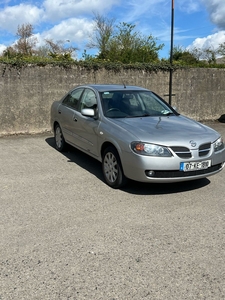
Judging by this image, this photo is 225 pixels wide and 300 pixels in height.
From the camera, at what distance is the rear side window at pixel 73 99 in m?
6.50

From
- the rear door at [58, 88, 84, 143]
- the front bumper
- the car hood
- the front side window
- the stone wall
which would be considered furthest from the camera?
the stone wall

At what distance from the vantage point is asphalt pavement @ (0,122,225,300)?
265 centimetres

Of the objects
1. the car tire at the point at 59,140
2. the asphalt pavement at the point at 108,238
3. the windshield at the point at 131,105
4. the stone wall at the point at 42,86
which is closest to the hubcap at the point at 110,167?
the asphalt pavement at the point at 108,238

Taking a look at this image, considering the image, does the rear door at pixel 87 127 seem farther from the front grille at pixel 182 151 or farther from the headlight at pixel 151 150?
the front grille at pixel 182 151

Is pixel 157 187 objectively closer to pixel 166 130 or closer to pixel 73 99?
pixel 166 130

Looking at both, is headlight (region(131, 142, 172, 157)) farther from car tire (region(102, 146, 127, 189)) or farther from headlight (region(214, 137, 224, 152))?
headlight (region(214, 137, 224, 152))

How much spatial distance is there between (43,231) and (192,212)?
187 centimetres

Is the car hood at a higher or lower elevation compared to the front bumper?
higher

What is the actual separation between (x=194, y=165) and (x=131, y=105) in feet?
5.88

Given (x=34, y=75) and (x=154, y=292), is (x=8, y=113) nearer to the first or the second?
(x=34, y=75)

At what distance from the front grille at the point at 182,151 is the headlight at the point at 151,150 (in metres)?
0.10

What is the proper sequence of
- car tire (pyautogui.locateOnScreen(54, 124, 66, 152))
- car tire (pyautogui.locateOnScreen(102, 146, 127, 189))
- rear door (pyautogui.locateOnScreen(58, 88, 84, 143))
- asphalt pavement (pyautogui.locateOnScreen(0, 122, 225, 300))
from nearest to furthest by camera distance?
asphalt pavement (pyautogui.locateOnScreen(0, 122, 225, 300))
car tire (pyautogui.locateOnScreen(102, 146, 127, 189))
rear door (pyautogui.locateOnScreen(58, 88, 84, 143))
car tire (pyautogui.locateOnScreen(54, 124, 66, 152))

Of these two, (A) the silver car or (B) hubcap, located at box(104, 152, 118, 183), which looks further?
(B) hubcap, located at box(104, 152, 118, 183)

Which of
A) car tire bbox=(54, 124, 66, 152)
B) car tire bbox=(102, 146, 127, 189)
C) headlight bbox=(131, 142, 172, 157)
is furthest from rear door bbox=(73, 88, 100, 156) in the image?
headlight bbox=(131, 142, 172, 157)
